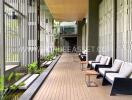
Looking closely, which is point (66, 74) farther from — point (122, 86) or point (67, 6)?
point (67, 6)

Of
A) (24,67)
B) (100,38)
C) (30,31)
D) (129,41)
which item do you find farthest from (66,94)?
(100,38)

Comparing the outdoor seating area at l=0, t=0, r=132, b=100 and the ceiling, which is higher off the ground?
the ceiling

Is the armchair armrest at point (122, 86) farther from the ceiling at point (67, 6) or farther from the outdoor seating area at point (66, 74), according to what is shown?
the ceiling at point (67, 6)

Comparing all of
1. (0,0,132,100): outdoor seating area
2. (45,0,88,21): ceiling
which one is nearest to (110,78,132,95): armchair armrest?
(0,0,132,100): outdoor seating area

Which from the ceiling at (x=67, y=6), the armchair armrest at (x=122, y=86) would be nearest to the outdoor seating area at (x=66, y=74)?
the armchair armrest at (x=122, y=86)

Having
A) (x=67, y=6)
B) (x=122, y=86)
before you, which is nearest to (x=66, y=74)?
(x=122, y=86)

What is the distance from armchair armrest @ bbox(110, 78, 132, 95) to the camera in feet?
23.1

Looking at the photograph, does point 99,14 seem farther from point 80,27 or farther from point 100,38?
point 80,27

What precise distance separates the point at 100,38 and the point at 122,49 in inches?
236

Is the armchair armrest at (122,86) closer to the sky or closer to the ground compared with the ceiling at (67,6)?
closer to the ground

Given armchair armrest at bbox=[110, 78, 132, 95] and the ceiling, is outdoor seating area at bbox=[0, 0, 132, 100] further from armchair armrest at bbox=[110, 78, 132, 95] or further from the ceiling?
the ceiling

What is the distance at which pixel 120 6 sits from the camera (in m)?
9.95

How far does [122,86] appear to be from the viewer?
7055 mm

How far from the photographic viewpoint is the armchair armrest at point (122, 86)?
703 cm
